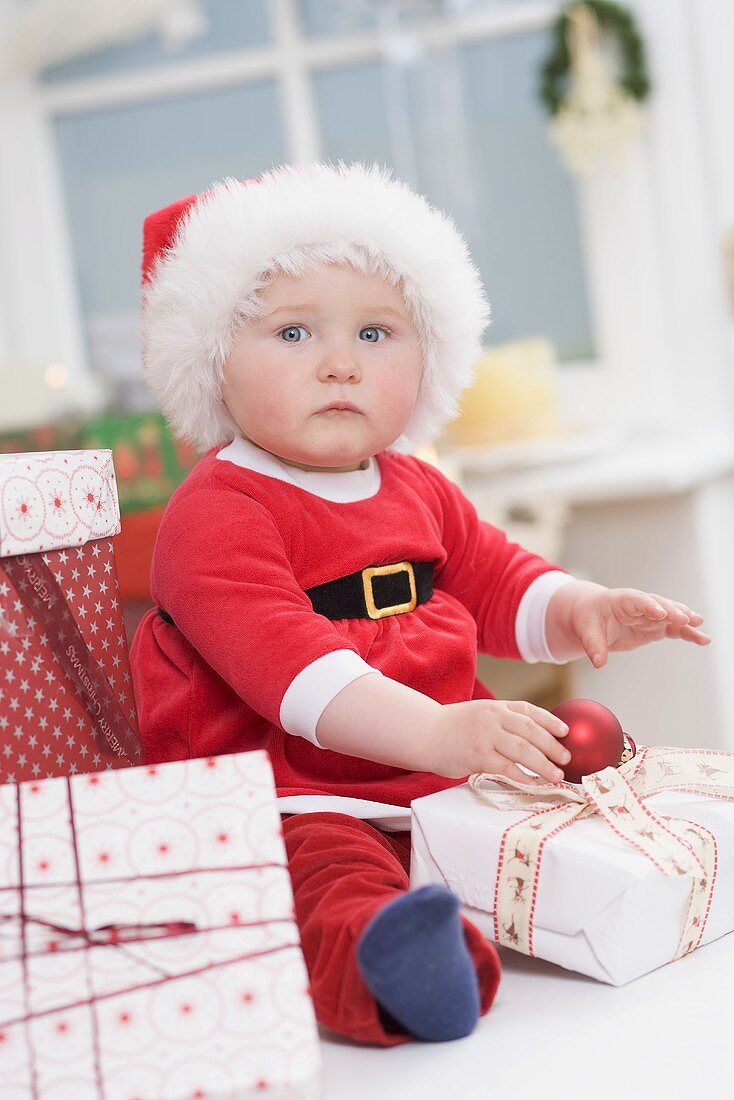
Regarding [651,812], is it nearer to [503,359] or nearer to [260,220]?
[260,220]

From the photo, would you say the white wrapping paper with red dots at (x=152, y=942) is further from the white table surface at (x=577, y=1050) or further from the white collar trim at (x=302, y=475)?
the white collar trim at (x=302, y=475)

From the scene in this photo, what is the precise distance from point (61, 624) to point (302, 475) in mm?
178

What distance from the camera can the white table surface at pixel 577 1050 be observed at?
1.53ft

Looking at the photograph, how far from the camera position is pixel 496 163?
221 cm

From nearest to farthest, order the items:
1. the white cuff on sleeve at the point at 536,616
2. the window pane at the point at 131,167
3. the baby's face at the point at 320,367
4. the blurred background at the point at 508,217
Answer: the baby's face at the point at 320,367 < the white cuff on sleeve at the point at 536,616 < the blurred background at the point at 508,217 < the window pane at the point at 131,167

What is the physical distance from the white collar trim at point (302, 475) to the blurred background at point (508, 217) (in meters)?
0.88

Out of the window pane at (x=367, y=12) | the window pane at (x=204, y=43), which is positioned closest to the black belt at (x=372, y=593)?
the window pane at (x=367, y=12)

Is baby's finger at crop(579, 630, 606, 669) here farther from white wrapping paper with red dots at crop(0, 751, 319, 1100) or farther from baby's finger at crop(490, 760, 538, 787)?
white wrapping paper with red dots at crop(0, 751, 319, 1100)

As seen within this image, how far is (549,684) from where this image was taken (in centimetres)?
183

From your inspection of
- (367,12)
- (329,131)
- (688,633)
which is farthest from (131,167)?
(688,633)

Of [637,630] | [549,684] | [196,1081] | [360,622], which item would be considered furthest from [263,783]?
[549,684]

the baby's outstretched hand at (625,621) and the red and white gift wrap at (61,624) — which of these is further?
the baby's outstretched hand at (625,621)

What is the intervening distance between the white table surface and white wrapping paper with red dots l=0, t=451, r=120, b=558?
10.6 inches

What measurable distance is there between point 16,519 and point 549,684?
4.36 feet
